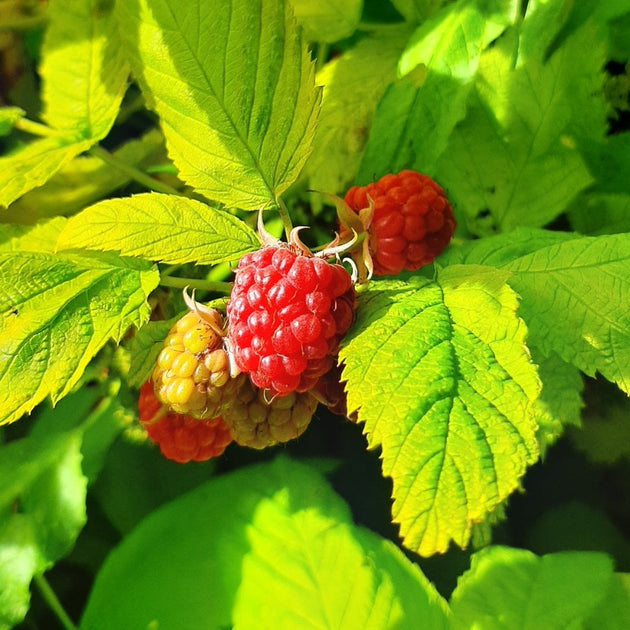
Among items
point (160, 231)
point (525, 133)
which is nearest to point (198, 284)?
point (160, 231)

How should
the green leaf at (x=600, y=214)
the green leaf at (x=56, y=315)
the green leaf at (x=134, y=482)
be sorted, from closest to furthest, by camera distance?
the green leaf at (x=56, y=315), the green leaf at (x=600, y=214), the green leaf at (x=134, y=482)

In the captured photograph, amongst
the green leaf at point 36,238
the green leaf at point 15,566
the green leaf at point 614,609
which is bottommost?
the green leaf at point 614,609

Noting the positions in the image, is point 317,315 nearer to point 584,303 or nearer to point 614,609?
point 584,303

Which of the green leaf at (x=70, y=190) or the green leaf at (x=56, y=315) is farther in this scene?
the green leaf at (x=70, y=190)

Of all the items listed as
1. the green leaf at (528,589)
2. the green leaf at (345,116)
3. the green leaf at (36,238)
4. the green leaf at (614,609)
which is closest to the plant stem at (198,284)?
the green leaf at (36,238)

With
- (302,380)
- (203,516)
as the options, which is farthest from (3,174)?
(203,516)

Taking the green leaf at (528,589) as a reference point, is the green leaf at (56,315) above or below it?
above

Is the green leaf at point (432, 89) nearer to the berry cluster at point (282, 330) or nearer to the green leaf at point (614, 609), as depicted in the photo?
the berry cluster at point (282, 330)
